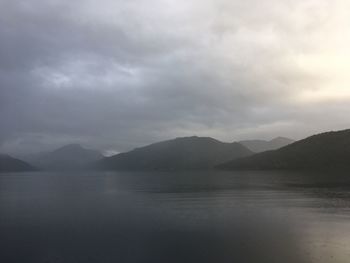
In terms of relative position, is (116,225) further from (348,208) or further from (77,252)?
(348,208)

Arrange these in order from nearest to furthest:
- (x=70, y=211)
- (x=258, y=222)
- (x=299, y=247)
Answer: (x=299, y=247) → (x=258, y=222) → (x=70, y=211)

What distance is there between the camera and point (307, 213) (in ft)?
245

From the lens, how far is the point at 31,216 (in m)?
76.5

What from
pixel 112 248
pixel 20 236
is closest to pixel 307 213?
pixel 112 248

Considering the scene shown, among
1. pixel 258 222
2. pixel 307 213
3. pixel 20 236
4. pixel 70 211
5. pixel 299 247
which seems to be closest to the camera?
pixel 299 247

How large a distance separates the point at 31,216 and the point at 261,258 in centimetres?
5176

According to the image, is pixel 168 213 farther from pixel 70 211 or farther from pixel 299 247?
pixel 299 247

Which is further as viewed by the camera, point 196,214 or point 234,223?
point 196,214

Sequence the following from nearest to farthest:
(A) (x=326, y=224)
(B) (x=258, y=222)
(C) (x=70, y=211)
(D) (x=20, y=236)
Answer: (D) (x=20, y=236) → (A) (x=326, y=224) → (B) (x=258, y=222) → (C) (x=70, y=211)

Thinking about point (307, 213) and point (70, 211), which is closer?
point (307, 213)

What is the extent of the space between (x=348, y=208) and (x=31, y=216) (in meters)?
62.3

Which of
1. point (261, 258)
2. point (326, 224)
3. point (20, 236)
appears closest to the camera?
point (261, 258)

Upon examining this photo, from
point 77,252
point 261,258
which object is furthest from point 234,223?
point 77,252

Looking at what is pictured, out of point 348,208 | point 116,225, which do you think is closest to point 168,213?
point 116,225
